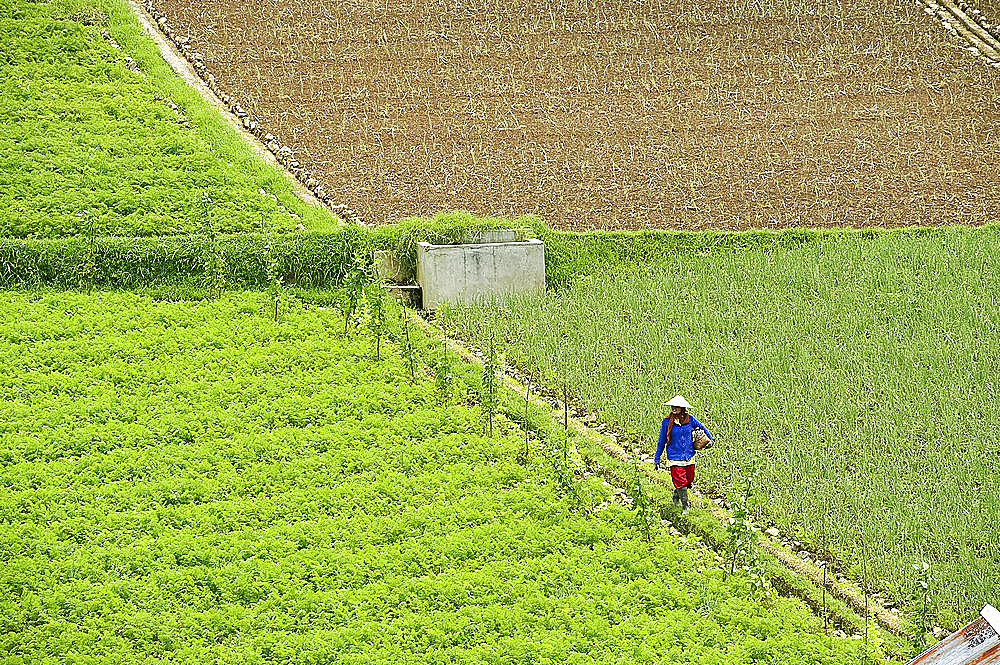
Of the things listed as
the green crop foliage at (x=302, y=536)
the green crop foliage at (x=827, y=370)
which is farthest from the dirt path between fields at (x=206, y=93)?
the green crop foliage at (x=302, y=536)

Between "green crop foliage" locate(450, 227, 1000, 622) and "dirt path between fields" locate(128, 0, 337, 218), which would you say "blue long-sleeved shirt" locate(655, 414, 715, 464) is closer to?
"green crop foliage" locate(450, 227, 1000, 622)

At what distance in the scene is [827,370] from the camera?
8219mm

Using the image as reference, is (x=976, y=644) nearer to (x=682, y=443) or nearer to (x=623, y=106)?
(x=682, y=443)

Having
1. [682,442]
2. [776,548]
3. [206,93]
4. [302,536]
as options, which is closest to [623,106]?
[206,93]

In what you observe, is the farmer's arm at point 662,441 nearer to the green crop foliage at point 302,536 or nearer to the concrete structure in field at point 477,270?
the green crop foliage at point 302,536

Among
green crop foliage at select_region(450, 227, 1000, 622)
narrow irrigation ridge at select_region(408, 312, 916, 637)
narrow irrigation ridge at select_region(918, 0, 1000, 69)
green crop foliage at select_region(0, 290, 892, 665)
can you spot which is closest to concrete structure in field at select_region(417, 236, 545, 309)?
green crop foliage at select_region(450, 227, 1000, 622)

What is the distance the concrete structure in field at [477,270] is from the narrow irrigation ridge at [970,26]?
8.84 metres

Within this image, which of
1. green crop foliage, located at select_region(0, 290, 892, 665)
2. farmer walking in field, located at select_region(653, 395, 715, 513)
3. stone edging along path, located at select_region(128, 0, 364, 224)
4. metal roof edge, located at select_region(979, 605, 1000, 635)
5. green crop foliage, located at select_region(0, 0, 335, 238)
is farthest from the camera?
stone edging along path, located at select_region(128, 0, 364, 224)

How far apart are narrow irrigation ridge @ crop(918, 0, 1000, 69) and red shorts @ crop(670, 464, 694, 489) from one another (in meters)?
11.2

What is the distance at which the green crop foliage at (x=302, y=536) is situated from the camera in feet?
18.4

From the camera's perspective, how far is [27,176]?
426 inches

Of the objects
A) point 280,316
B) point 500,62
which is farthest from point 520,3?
point 280,316

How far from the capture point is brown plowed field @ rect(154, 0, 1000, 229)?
12234 millimetres

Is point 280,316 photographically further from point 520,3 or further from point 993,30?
point 993,30
